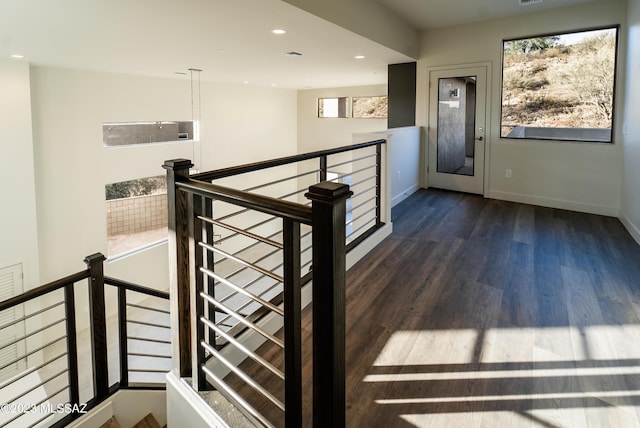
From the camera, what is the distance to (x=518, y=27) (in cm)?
533

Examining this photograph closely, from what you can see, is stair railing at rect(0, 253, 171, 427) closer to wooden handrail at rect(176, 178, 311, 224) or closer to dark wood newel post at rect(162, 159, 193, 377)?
dark wood newel post at rect(162, 159, 193, 377)

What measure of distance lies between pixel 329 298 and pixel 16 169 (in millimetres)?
6400

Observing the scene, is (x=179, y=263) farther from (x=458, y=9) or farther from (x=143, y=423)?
(x=458, y=9)

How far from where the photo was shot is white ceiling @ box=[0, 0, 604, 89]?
328cm

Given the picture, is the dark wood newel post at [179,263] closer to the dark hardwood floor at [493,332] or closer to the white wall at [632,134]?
the dark hardwood floor at [493,332]

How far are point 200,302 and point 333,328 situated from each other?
84 cm

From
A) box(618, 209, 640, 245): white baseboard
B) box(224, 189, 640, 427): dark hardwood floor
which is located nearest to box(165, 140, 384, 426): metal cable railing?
box(224, 189, 640, 427): dark hardwood floor

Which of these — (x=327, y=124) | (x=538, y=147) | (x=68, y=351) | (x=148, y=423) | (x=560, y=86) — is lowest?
(x=148, y=423)

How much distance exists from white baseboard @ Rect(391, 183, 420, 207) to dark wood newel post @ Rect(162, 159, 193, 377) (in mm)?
3913

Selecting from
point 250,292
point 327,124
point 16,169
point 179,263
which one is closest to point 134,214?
point 16,169

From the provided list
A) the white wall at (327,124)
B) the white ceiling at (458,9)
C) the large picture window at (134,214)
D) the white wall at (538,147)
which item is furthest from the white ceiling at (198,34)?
the white wall at (327,124)

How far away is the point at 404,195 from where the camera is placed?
19.0 feet

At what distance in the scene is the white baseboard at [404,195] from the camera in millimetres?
5412

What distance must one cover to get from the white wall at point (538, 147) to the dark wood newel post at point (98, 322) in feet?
17.1
